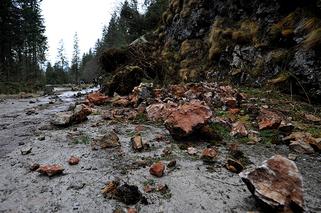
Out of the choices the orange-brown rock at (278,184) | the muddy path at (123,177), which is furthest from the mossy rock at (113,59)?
the orange-brown rock at (278,184)

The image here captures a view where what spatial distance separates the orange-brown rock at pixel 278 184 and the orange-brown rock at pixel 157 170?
1113 mm

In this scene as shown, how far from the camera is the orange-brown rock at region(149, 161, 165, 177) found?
12.4ft

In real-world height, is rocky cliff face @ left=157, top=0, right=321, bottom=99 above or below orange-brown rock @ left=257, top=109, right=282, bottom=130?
above

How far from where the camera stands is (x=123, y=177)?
3.78 meters

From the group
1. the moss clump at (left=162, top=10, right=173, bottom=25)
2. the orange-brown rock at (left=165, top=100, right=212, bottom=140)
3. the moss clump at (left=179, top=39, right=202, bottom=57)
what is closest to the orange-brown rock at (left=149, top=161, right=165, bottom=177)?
the orange-brown rock at (left=165, top=100, right=212, bottom=140)

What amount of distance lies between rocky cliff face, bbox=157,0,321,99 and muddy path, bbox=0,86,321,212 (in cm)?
441

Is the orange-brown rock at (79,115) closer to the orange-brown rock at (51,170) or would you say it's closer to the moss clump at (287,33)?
the orange-brown rock at (51,170)

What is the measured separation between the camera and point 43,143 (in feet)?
17.9

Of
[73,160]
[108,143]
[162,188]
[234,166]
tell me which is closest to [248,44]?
[108,143]

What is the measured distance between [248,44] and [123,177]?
29.3 ft

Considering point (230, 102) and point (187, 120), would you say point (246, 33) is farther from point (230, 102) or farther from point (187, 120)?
point (187, 120)

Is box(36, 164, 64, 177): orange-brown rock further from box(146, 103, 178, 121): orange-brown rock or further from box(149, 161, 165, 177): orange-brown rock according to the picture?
box(146, 103, 178, 121): orange-brown rock

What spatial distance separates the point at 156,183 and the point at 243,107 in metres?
4.01

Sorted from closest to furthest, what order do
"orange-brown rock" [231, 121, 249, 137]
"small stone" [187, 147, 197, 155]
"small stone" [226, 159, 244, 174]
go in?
1. "small stone" [226, 159, 244, 174]
2. "small stone" [187, 147, 197, 155]
3. "orange-brown rock" [231, 121, 249, 137]
